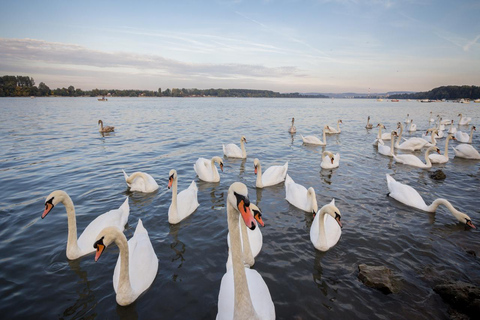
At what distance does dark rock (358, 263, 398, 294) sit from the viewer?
15.4 feet

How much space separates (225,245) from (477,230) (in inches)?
278

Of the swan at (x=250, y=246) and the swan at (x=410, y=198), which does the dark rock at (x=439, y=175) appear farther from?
the swan at (x=250, y=246)

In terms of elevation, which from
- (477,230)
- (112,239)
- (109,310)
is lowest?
(109,310)

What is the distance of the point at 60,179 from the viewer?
A: 10.7 meters

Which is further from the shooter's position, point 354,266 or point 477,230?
point 477,230

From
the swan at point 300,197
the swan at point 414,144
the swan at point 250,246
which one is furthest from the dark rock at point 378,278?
the swan at point 414,144

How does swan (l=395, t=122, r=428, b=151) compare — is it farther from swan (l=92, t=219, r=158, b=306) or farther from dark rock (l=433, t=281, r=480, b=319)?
swan (l=92, t=219, r=158, b=306)

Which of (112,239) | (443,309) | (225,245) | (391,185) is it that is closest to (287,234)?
(225,245)

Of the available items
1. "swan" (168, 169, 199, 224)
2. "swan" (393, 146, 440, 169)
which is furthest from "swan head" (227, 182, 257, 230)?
"swan" (393, 146, 440, 169)

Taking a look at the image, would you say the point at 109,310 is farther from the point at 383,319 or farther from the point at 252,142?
the point at 252,142

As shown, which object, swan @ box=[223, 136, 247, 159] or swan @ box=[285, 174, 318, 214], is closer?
swan @ box=[285, 174, 318, 214]

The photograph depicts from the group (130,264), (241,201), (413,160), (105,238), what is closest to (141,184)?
(130,264)

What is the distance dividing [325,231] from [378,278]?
1.59 meters

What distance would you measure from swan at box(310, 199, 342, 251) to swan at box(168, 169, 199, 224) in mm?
3833
